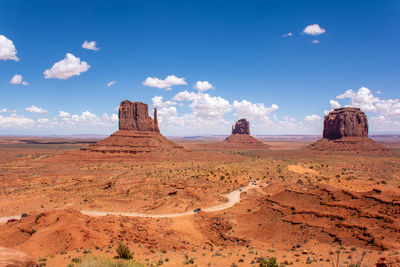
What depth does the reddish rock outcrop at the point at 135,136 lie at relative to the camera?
87.4 metres

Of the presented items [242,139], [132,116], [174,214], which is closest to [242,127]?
[242,139]

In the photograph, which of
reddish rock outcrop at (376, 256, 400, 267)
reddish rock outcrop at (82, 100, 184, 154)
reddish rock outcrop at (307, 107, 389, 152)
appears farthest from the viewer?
reddish rock outcrop at (307, 107, 389, 152)

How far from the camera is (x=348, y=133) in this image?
111438 mm

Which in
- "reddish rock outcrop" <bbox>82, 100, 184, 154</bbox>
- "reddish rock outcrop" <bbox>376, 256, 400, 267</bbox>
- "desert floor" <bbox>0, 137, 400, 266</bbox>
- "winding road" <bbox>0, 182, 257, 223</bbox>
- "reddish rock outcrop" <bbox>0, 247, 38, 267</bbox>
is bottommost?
"winding road" <bbox>0, 182, 257, 223</bbox>

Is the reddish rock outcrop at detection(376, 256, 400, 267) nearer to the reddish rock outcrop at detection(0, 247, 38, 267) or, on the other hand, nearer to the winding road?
the reddish rock outcrop at detection(0, 247, 38, 267)

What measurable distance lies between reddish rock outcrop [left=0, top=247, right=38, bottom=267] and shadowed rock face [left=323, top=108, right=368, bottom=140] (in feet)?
417

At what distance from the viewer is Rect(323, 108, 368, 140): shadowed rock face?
11125cm

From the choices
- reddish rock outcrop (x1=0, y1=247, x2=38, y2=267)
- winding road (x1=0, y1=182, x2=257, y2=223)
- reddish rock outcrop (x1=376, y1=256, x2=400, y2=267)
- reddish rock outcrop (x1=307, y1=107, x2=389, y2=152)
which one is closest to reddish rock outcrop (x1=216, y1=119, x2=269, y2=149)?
reddish rock outcrop (x1=307, y1=107, x2=389, y2=152)

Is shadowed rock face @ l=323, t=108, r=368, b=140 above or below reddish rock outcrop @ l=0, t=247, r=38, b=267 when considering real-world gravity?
above

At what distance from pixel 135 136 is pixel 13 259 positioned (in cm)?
8495

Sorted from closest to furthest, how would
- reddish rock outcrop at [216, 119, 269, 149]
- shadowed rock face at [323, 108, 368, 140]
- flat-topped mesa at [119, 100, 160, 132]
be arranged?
1. flat-topped mesa at [119, 100, 160, 132]
2. shadowed rock face at [323, 108, 368, 140]
3. reddish rock outcrop at [216, 119, 269, 149]

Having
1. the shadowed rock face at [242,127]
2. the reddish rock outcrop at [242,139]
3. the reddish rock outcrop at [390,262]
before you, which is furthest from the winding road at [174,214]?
the shadowed rock face at [242,127]

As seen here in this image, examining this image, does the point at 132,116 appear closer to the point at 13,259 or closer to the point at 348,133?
the point at 13,259

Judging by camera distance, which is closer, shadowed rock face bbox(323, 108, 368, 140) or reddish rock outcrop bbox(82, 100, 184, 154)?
reddish rock outcrop bbox(82, 100, 184, 154)
